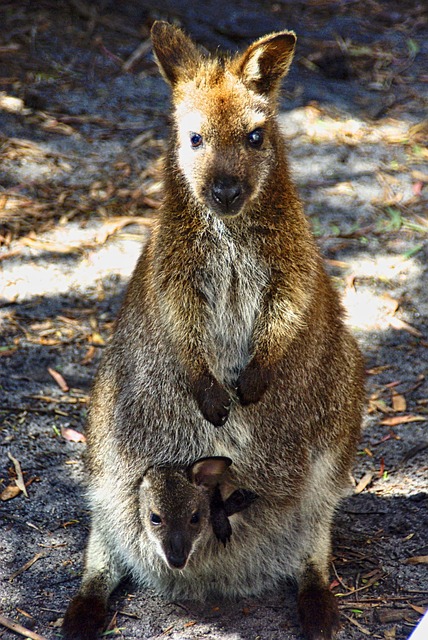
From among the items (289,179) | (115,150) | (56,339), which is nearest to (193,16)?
(115,150)

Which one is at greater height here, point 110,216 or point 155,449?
point 155,449

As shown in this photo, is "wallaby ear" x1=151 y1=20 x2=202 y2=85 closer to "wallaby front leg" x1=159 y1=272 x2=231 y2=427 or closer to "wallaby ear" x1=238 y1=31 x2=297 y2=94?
"wallaby ear" x1=238 y1=31 x2=297 y2=94

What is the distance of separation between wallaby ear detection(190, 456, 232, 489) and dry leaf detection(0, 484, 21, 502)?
106 centimetres

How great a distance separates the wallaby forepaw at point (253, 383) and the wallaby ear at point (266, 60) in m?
1.06

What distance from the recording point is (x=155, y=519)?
339 cm

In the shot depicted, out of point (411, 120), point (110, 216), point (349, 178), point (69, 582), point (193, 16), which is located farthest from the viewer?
point (193, 16)

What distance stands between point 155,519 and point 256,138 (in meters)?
1.47

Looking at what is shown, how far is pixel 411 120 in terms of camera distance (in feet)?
23.8

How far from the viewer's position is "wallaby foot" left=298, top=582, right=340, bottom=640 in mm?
3314

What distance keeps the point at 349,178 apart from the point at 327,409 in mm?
3309

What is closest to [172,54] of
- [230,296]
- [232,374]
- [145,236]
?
[230,296]

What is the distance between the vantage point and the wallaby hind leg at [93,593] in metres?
3.35

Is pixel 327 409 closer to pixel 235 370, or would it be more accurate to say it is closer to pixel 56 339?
pixel 235 370

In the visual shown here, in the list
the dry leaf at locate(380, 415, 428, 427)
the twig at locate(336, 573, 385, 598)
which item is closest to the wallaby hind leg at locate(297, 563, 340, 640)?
the twig at locate(336, 573, 385, 598)
